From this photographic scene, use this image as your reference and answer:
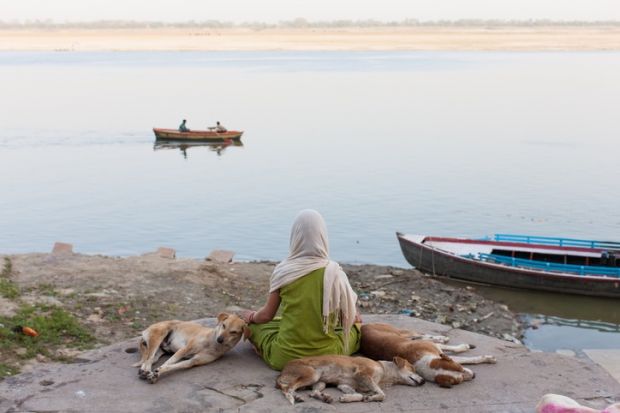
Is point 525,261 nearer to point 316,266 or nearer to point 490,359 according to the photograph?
point 490,359

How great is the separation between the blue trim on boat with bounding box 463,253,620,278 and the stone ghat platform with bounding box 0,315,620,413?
10372mm

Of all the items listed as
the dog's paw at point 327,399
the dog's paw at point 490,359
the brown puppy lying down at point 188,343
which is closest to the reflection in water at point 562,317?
the dog's paw at point 490,359

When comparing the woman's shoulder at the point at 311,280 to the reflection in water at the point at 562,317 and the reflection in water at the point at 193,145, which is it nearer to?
the reflection in water at the point at 562,317

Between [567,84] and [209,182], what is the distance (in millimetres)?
45112

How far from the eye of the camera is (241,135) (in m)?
37.8

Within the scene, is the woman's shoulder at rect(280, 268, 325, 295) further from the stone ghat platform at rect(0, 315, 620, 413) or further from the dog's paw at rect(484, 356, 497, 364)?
the dog's paw at rect(484, 356, 497, 364)

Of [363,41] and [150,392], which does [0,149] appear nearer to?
[150,392]

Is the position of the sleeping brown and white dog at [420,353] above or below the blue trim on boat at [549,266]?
above

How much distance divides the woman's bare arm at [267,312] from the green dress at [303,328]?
6cm

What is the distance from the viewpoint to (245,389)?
19.8 feet

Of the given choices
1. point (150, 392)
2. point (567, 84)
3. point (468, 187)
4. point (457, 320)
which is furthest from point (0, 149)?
point (567, 84)

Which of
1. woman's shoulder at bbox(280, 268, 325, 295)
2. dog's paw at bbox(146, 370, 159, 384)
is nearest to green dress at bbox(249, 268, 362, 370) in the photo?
woman's shoulder at bbox(280, 268, 325, 295)

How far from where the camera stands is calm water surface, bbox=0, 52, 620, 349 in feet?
70.8

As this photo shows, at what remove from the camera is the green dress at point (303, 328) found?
604 centimetres
